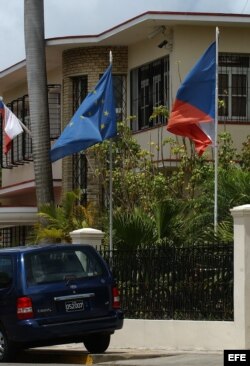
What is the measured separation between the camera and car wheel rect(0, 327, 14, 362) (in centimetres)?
1561

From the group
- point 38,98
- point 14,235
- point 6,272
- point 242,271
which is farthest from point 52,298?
point 14,235

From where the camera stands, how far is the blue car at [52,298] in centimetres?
1538

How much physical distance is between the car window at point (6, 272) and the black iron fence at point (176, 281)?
3427 mm

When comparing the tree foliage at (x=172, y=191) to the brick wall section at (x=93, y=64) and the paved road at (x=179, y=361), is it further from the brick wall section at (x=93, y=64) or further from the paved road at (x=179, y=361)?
the paved road at (x=179, y=361)

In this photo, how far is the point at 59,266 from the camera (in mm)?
15906

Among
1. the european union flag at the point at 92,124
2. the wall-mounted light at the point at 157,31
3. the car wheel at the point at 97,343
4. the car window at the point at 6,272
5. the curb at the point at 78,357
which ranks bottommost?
the curb at the point at 78,357

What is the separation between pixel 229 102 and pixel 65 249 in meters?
10.9

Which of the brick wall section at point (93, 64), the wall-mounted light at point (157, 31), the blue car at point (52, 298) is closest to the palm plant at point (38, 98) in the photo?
the wall-mounted light at point (157, 31)

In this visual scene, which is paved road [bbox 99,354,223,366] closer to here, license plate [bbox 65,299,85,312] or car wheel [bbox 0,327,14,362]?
license plate [bbox 65,299,85,312]

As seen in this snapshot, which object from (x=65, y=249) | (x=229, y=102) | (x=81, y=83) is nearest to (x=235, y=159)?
(x=229, y=102)

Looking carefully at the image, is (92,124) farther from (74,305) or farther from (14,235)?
(14,235)

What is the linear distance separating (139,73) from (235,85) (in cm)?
295

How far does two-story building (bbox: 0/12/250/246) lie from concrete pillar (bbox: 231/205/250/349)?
8.05m

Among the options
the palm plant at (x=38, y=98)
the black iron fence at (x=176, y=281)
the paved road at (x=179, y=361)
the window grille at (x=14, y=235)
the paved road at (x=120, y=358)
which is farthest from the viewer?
the window grille at (x=14, y=235)
